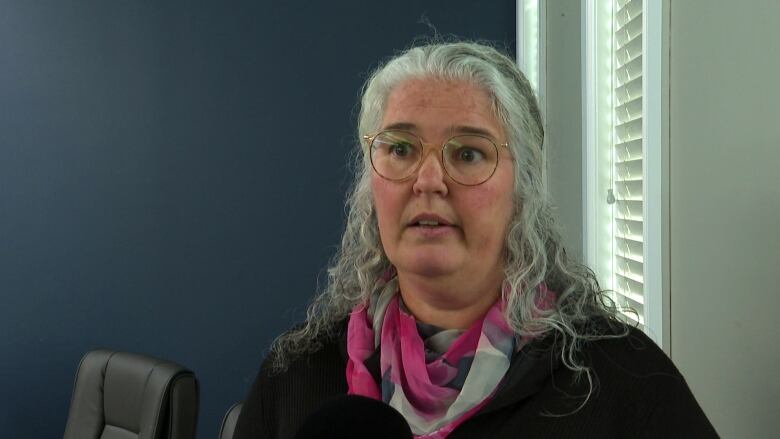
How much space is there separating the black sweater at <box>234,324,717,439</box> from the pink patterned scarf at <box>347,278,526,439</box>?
19 millimetres

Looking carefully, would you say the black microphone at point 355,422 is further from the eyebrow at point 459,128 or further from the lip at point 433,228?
the eyebrow at point 459,128

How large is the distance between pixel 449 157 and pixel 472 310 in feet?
0.68

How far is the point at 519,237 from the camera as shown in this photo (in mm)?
1073

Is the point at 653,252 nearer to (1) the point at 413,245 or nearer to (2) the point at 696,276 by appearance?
(2) the point at 696,276

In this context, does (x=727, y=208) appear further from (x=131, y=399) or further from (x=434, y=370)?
(x=131, y=399)

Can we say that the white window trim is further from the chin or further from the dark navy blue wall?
the chin

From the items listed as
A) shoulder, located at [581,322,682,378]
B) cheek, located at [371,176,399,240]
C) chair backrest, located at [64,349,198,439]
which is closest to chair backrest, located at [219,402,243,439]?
chair backrest, located at [64,349,198,439]

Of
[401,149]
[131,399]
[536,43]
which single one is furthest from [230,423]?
[536,43]

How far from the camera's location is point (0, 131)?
323 cm

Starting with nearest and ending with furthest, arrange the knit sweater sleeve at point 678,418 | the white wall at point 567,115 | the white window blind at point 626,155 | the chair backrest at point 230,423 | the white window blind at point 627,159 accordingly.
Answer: the knit sweater sleeve at point 678,418
the white window blind at point 626,155
the white window blind at point 627,159
the chair backrest at point 230,423
the white wall at point 567,115

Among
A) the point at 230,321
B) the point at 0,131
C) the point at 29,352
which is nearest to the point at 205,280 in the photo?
the point at 230,321

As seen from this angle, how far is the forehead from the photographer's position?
1.01 metres

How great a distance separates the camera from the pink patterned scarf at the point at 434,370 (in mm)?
973

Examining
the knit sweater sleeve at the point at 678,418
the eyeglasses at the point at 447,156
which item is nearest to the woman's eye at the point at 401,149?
the eyeglasses at the point at 447,156
